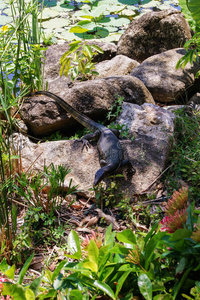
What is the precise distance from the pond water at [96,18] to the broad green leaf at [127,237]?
Result: 7.19 m

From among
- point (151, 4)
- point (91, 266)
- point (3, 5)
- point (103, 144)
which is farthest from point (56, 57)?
point (91, 266)

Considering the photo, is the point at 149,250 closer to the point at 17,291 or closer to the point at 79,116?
the point at 17,291

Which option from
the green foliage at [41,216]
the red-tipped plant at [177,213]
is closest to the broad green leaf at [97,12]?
the green foliage at [41,216]

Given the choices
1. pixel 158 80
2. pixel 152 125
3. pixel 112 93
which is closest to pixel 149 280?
pixel 152 125

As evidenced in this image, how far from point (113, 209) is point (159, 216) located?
0.59m

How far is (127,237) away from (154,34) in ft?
19.8

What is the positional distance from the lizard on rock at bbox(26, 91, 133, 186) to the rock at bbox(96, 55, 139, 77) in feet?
4.95

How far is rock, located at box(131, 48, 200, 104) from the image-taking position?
219 inches

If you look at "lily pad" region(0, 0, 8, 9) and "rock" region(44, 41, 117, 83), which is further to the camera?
"lily pad" region(0, 0, 8, 9)

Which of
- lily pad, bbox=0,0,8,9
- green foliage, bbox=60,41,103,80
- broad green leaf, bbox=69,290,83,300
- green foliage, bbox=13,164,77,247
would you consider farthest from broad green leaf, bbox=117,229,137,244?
lily pad, bbox=0,0,8,9

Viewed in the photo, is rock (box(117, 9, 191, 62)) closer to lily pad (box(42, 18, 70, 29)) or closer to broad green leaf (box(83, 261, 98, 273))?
lily pad (box(42, 18, 70, 29))

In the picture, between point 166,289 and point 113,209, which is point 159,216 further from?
point 166,289

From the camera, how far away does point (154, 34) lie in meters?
6.65

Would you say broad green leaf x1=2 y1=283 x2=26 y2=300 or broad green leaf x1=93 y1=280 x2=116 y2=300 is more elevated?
broad green leaf x1=93 y1=280 x2=116 y2=300
